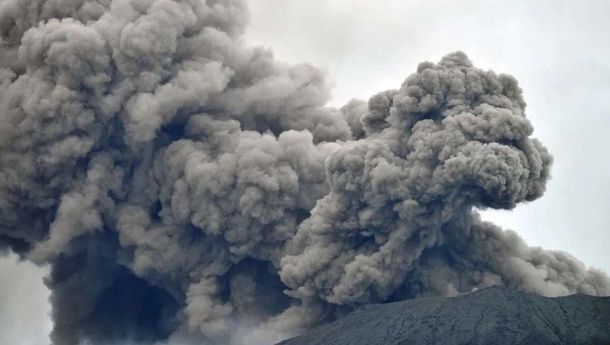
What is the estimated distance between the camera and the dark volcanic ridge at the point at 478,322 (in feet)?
152

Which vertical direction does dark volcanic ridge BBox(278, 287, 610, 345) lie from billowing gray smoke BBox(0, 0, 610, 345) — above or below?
below

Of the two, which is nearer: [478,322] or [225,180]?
[478,322]

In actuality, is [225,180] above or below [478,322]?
above

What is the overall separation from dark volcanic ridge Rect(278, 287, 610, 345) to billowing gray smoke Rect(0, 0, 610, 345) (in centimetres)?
172

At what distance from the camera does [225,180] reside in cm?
5225

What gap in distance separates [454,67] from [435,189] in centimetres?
552

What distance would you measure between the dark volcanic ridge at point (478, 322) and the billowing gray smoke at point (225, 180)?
1719 millimetres

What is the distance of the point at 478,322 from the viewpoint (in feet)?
156

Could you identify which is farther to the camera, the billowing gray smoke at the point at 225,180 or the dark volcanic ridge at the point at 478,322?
the billowing gray smoke at the point at 225,180

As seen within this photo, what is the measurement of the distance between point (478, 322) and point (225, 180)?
37.1 feet

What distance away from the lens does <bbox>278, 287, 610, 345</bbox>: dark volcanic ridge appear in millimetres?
46188

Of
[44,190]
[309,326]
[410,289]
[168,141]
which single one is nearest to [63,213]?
[44,190]

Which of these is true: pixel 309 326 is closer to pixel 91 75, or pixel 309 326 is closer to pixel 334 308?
pixel 334 308

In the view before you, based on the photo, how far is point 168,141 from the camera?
54.7 metres
